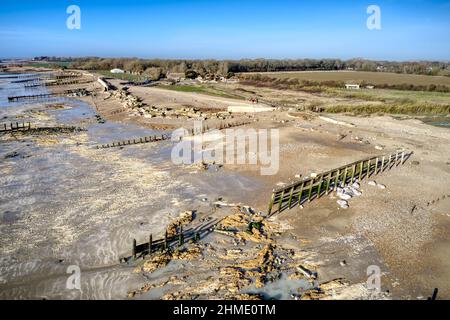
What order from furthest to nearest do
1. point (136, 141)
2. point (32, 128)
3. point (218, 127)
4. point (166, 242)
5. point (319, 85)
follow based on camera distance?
point (319, 85)
point (32, 128)
point (218, 127)
point (136, 141)
point (166, 242)

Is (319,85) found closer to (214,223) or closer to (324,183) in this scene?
(324,183)

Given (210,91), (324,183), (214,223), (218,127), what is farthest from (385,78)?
(214,223)

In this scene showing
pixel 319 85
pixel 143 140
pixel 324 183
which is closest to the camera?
pixel 324 183

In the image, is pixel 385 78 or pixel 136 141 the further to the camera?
pixel 385 78

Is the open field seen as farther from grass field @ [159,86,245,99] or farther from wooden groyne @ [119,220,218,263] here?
grass field @ [159,86,245,99]

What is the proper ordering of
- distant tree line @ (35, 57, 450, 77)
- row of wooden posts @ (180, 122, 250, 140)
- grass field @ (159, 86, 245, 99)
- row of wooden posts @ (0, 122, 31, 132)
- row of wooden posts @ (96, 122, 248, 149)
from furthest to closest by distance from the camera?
distant tree line @ (35, 57, 450, 77), grass field @ (159, 86, 245, 99), row of wooden posts @ (0, 122, 31, 132), row of wooden posts @ (180, 122, 250, 140), row of wooden posts @ (96, 122, 248, 149)

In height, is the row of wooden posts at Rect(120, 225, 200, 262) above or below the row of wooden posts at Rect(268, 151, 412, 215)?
below

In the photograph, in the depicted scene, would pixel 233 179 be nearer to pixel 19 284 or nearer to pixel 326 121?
pixel 19 284

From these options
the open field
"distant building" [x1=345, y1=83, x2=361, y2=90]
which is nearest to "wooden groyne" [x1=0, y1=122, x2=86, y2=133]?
the open field

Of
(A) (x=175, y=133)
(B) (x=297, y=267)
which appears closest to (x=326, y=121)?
(A) (x=175, y=133)
